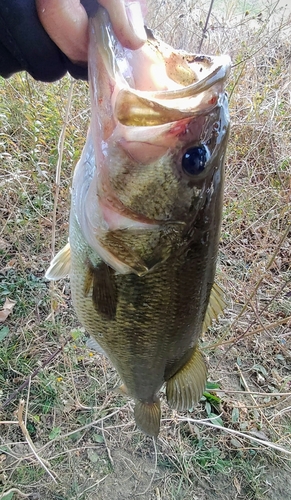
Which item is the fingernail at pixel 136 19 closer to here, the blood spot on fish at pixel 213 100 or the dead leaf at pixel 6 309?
the blood spot on fish at pixel 213 100

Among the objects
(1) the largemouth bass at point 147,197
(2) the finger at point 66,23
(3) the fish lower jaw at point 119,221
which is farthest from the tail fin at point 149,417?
(2) the finger at point 66,23

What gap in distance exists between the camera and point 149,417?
1.58m

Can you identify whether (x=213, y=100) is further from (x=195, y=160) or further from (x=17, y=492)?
(x=17, y=492)

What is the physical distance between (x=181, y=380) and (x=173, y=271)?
0.55 m

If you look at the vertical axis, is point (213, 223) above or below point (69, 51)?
below

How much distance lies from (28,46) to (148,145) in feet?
1.15

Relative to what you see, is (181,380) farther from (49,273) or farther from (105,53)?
(105,53)

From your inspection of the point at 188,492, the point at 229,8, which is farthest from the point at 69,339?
the point at 229,8

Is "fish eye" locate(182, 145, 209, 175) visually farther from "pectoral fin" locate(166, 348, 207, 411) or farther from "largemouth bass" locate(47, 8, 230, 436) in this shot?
"pectoral fin" locate(166, 348, 207, 411)

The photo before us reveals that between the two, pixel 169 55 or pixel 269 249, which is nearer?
pixel 169 55

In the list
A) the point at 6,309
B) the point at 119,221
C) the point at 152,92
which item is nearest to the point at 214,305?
the point at 119,221

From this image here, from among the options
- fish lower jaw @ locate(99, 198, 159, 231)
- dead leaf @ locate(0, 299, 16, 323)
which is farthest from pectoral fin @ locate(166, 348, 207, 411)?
dead leaf @ locate(0, 299, 16, 323)

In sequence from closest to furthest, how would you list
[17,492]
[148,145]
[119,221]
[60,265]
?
[148,145] → [119,221] → [60,265] → [17,492]

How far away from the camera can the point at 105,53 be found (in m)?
0.85
